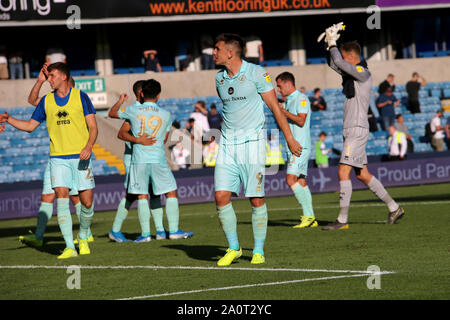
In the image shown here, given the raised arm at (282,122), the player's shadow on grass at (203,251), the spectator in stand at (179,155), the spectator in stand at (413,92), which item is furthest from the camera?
the spectator in stand at (413,92)

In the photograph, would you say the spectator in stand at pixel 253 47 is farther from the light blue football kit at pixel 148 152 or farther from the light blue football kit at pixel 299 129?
the light blue football kit at pixel 148 152

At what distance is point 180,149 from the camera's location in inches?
947

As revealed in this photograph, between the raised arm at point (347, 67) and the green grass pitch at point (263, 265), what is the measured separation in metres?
2.15

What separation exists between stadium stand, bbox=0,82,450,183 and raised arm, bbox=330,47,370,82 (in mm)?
12347

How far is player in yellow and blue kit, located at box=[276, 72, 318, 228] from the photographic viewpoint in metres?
12.2

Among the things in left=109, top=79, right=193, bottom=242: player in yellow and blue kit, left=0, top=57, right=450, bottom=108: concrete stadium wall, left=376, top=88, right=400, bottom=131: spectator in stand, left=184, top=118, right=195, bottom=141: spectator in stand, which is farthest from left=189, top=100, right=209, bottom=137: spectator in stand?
left=109, top=79, right=193, bottom=242: player in yellow and blue kit

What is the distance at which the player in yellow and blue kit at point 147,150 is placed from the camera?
1116 cm

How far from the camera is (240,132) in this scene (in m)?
8.30

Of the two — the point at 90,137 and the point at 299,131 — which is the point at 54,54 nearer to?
the point at 299,131

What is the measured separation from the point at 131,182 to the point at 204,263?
3.05 metres

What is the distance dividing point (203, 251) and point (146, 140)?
2.07 metres

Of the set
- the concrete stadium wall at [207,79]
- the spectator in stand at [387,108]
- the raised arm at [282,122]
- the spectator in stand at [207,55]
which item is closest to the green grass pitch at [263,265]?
the raised arm at [282,122]
